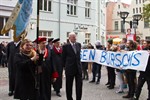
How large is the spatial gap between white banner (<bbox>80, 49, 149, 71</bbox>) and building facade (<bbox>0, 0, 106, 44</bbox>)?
12921mm

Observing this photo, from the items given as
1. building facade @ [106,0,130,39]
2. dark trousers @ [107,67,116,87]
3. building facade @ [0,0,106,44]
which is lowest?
dark trousers @ [107,67,116,87]

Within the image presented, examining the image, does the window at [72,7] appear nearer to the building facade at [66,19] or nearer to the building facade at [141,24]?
the building facade at [66,19]

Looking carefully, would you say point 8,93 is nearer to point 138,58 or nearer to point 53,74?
point 53,74

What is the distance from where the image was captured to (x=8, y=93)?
9969mm

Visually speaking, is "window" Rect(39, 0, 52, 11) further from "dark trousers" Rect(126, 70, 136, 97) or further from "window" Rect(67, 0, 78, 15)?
"dark trousers" Rect(126, 70, 136, 97)

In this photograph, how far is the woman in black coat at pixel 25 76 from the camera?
6324 mm

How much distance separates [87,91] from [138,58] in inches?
91.4

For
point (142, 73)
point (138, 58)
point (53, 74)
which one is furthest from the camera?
point (138, 58)

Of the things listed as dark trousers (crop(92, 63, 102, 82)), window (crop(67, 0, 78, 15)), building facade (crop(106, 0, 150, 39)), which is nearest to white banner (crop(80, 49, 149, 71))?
dark trousers (crop(92, 63, 102, 82))

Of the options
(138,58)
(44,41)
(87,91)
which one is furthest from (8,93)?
(138,58)

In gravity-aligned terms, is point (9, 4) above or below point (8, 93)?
above

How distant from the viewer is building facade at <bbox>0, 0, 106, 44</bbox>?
92.7ft

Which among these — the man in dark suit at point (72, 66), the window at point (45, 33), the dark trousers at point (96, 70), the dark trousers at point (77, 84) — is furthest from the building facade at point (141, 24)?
the dark trousers at point (77, 84)

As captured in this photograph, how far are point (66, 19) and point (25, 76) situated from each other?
24783mm
